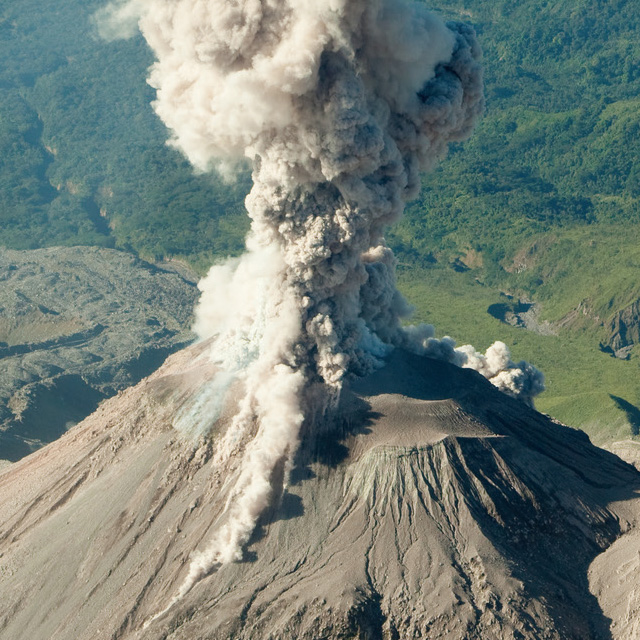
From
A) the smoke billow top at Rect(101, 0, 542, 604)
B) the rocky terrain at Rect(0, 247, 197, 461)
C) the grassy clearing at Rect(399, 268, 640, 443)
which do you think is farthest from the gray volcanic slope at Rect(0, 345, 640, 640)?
the rocky terrain at Rect(0, 247, 197, 461)

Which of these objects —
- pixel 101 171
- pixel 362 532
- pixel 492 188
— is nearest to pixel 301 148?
pixel 362 532

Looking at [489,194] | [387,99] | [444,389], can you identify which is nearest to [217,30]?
[387,99]

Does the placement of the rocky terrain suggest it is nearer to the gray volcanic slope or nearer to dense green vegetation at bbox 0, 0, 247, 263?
dense green vegetation at bbox 0, 0, 247, 263

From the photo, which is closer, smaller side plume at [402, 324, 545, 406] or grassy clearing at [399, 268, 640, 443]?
smaller side plume at [402, 324, 545, 406]

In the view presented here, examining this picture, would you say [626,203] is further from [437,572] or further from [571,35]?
[437,572]


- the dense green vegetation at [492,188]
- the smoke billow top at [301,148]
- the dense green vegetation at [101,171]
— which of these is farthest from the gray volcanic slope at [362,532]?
the dense green vegetation at [101,171]

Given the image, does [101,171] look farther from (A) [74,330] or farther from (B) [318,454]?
(B) [318,454]
